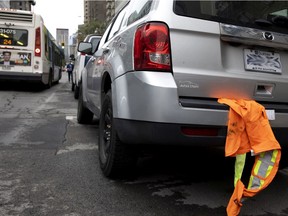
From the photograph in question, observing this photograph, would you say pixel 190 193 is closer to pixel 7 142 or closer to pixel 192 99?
pixel 192 99

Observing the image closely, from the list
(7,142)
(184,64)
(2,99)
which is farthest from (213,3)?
(2,99)

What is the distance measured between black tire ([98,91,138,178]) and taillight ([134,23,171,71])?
0.77 metres

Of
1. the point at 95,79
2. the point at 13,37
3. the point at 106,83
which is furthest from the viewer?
the point at 13,37

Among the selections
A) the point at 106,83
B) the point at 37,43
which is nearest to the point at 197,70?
the point at 106,83

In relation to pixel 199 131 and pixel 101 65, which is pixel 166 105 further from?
pixel 101 65

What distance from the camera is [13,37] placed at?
1364cm

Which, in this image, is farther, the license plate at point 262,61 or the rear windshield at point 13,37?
the rear windshield at point 13,37

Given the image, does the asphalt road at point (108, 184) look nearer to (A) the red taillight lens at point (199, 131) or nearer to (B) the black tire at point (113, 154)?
(B) the black tire at point (113, 154)

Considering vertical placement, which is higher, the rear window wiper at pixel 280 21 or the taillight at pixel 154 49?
the rear window wiper at pixel 280 21

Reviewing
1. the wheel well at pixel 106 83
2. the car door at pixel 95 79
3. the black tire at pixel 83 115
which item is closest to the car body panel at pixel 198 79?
the wheel well at pixel 106 83

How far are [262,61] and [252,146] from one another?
2.63 ft

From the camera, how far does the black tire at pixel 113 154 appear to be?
3680 millimetres

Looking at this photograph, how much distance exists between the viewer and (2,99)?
38.4 ft

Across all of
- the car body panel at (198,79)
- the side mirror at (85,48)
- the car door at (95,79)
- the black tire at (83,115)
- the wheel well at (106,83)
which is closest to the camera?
the car body panel at (198,79)
